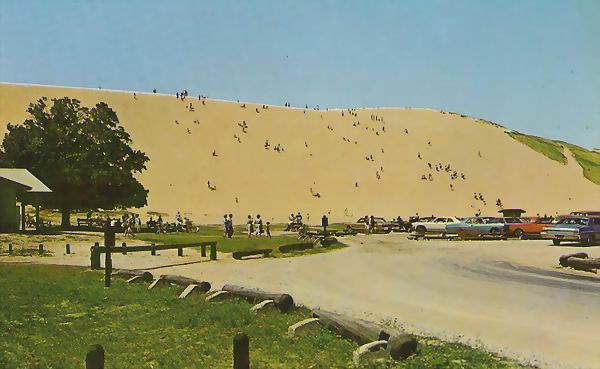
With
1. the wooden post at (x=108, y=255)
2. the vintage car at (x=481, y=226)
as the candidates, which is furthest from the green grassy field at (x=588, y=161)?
the wooden post at (x=108, y=255)

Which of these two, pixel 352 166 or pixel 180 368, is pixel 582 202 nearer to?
pixel 352 166

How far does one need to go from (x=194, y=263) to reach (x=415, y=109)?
390ft

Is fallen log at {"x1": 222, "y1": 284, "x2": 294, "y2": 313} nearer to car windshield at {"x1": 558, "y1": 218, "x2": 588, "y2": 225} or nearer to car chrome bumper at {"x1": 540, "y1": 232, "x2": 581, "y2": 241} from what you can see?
car chrome bumper at {"x1": 540, "y1": 232, "x2": 581, "y2": 241}

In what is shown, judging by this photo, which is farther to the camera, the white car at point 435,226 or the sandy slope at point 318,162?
the sandy slope at point 318,162

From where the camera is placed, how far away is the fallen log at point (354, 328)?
37.4 ft

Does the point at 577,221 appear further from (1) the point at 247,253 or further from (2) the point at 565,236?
(1) the point at 247,253

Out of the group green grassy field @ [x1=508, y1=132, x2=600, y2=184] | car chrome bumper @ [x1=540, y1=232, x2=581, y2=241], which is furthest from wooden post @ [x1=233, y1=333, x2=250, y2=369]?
green grassy field @ [x1=508, y1=132, x2=600, y2=184]

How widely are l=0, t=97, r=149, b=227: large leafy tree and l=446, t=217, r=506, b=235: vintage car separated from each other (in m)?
23.8

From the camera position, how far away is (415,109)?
472 feet

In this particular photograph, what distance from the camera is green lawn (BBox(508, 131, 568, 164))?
120 metres

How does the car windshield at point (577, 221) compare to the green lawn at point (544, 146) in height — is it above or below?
below

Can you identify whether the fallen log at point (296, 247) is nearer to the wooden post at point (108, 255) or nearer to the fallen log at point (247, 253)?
the fallen log at point (247, 253)

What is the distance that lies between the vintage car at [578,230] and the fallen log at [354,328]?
30.2 meters

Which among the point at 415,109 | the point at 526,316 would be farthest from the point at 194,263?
the point at 415,109
